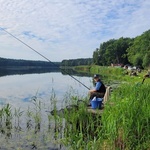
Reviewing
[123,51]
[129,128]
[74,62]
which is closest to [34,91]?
[129,128]

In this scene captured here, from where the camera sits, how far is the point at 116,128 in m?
6.84

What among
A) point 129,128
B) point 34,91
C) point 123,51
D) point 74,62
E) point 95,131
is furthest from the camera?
point 74,62

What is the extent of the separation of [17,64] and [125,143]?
487 feet

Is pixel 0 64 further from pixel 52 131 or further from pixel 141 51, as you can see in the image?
pixel 52 131

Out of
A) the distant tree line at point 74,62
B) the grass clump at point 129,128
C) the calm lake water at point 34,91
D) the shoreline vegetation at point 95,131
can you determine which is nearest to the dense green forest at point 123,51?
the calm lake water at point 34,91

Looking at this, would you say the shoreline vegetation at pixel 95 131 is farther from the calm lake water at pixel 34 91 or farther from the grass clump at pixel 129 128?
the calm lake water at pixel 34 91

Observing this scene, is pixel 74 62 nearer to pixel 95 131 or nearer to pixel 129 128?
pixel 95 131

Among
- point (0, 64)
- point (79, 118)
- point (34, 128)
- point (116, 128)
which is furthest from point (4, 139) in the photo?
point (0, 64)

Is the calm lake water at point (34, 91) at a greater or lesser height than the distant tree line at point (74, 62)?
lesser

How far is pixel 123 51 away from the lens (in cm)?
10000

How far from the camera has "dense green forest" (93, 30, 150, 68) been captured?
225 ft

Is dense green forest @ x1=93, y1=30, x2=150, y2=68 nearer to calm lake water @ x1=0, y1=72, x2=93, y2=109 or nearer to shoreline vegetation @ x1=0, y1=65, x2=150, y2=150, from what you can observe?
calm lake water @ x1=0, y1=72, x2=93, y2=109

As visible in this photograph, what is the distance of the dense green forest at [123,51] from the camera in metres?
68.6

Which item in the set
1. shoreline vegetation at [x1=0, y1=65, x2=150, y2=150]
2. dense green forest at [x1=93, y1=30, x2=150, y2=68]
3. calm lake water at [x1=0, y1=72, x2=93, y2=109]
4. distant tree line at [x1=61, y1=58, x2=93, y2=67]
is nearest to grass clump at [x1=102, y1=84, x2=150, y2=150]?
shoreline vegetation at [x1=0, y1=65, x2=150, y2=150]
